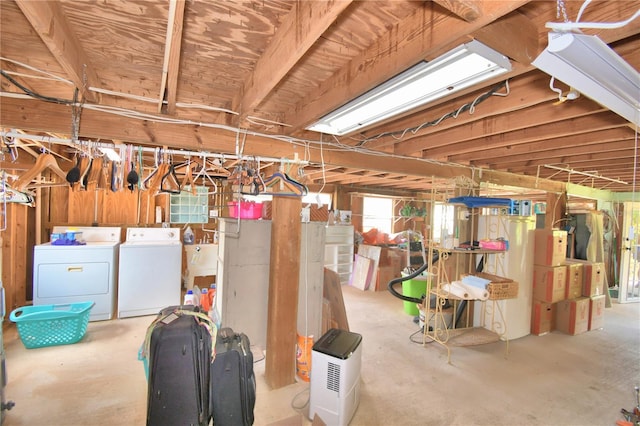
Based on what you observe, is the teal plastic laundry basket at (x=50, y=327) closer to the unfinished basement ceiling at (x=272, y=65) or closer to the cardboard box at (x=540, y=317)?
the unfinished basement ceiling at (x=272, y=65)

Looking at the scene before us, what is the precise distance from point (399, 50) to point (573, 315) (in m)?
4.60

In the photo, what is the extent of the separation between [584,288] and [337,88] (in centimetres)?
489

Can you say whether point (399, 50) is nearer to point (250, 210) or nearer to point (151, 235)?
point (250, 210)

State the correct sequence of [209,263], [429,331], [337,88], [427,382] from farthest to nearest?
[209,263], [429,331], [427,382], [337,88]

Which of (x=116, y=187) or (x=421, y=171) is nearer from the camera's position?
(x=116, y=187)

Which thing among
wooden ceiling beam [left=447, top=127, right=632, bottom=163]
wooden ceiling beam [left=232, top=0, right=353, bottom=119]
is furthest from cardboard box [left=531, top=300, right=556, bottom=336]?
wooden ceiling beam [left=232, top=0, right=353, bottom=119]

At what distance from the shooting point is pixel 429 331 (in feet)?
12.4

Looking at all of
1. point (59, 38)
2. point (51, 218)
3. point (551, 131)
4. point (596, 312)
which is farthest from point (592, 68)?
point (51, 218)

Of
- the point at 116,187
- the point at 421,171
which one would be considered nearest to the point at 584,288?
the point at 421,171

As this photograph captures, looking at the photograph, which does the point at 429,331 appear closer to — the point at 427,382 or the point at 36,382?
the point at 427,382

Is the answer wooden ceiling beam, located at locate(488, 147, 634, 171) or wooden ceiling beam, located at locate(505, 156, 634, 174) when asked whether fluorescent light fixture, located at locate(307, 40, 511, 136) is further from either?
wooden ceiling beam, located at locate(505, 156, 634, 174)

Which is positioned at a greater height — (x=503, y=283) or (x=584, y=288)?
(x=503, y=283)

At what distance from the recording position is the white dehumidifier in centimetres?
203

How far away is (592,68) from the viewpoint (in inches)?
39.5
